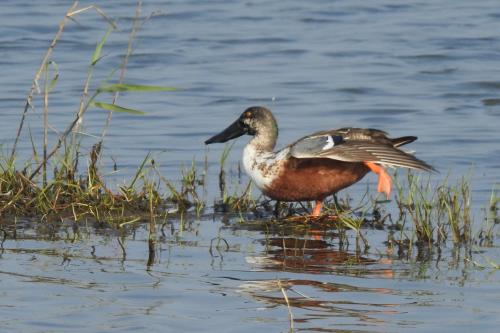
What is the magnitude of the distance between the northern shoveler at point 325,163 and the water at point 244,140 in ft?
1.22

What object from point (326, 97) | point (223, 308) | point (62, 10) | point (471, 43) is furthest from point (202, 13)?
point (223, 308)

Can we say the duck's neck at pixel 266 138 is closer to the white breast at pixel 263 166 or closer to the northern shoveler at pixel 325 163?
the white breast at pixel 263 166

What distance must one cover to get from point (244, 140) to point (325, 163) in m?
3.29

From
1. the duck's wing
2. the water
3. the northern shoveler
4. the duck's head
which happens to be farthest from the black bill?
the duck's wing

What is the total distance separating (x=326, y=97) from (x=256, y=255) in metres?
5.79

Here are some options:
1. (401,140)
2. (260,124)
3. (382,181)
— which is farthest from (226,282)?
(260,124)

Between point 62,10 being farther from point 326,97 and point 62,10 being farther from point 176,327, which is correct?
point 176,327

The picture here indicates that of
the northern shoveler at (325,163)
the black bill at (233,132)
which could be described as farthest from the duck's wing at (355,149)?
the black bill at (233,132)

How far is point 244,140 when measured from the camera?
10.5 meters

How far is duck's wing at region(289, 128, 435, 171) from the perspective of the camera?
281 inches

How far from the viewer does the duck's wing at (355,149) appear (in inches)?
281

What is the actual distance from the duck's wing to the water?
45 cm

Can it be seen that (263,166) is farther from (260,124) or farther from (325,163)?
(260,124)

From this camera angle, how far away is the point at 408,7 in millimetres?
17141
